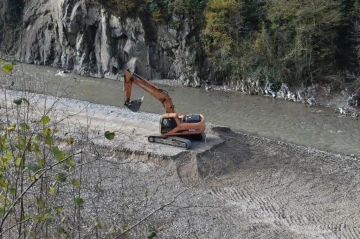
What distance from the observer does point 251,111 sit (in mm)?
26188

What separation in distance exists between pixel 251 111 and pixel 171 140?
8584mm

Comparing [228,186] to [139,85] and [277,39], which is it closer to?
[139,85]

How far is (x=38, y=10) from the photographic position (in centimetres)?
4125

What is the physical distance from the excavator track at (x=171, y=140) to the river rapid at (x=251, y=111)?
4.32 metres

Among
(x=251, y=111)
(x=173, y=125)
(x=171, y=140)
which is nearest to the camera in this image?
(x=173, y=125)

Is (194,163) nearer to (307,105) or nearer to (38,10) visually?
(307,105)

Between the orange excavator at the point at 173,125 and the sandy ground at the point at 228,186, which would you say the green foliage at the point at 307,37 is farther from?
the orange excavator at the point at 173,125

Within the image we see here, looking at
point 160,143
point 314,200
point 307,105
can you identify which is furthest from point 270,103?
point 314,200

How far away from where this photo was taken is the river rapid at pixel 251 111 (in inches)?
875

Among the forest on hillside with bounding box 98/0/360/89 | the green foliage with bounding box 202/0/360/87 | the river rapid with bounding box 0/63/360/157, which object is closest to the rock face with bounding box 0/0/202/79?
the forest on hillside with bounding box 98/0/360/89

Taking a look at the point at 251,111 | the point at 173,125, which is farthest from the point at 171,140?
the point at 251,111

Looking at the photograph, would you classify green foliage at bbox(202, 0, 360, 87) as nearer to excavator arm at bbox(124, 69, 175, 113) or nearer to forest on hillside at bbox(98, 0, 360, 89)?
forest on hillside at bbox(98, 0, 360, 89)

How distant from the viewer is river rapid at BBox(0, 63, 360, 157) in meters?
22.2

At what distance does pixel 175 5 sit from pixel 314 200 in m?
20.2
